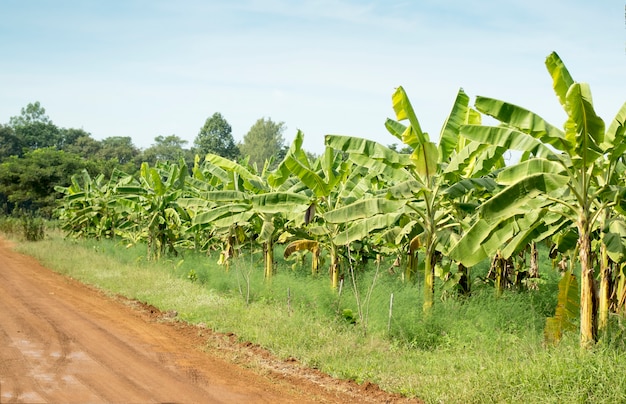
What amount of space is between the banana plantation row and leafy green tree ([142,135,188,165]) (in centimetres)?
6094

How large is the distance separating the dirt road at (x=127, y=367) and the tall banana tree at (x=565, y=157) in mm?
2841

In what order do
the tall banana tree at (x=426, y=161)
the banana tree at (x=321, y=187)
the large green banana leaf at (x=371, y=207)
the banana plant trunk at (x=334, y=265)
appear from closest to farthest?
the tall banana tree at (x=426, y=161), the large green banana leaf at (x=371, y=207), the banana tree at (x=321, y=187), the banana plant trunk at (x=334, y=265)

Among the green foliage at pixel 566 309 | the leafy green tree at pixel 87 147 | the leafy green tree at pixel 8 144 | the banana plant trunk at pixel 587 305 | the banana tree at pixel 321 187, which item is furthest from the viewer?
the leafy green tree at pixel 87 147

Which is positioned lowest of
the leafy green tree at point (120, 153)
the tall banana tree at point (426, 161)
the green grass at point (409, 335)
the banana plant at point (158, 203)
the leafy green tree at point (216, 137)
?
the green grass at point (409, 335)

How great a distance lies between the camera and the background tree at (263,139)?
84.8 meters

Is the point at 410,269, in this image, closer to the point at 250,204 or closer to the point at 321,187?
the point at 321,187

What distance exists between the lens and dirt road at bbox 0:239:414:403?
7.82m

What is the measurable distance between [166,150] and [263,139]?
13.8 metres

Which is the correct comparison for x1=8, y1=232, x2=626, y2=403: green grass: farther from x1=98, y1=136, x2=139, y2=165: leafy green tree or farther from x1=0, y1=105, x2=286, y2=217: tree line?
x1=98, y1=136, x2=139, y2=165: leafy green tree

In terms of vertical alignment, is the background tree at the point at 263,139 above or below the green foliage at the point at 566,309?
above

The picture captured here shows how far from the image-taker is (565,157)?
8727 millimetres

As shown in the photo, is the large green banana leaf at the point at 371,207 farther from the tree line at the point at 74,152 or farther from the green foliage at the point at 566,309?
the tree line at the point at 74,152

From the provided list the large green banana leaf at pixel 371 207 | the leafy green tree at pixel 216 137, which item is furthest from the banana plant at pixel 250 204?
the leafy green tree at pixel 216 137

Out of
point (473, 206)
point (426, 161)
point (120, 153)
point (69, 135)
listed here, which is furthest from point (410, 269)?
point (69, 135)
